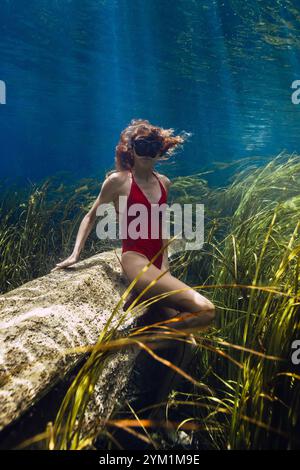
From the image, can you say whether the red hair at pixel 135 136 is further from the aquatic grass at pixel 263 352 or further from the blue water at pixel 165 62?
the blue water at pixel 165 62

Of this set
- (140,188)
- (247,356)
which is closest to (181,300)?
(247,356)

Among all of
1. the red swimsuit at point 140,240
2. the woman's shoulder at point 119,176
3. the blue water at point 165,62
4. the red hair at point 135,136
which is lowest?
the red swimsuit at point 140,240

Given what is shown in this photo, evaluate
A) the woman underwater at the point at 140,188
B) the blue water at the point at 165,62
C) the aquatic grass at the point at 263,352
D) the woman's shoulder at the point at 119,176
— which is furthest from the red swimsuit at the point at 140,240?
the blue water at the point at 165,62

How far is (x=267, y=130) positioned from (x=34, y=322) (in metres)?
36.6

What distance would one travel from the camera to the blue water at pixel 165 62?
14.2 m

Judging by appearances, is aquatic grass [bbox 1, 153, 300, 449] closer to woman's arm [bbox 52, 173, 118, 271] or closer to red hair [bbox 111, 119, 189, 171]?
woman's arm [bbox 52, 173, 118, 271]

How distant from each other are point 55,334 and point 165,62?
69.9 ft

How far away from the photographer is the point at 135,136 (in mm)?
3715

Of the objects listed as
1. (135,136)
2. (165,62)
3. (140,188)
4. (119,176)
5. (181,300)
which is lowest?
(181,300)

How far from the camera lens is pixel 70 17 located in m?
16.9

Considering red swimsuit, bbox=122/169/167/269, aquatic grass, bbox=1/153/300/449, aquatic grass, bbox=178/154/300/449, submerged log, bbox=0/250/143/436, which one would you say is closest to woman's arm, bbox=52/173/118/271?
submerged log, bbox=0/250/143/436

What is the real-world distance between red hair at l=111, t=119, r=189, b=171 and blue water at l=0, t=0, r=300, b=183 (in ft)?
7.00

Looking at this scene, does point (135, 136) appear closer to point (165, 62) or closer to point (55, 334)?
point (55, 334)

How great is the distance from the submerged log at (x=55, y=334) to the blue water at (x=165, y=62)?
10.6ft
